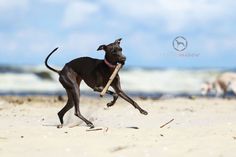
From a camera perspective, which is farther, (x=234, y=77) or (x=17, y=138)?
(x=234, y=77)

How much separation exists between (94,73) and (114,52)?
1.72 ft

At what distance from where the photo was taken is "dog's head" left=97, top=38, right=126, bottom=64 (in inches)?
347

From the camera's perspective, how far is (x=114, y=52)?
8844 mm

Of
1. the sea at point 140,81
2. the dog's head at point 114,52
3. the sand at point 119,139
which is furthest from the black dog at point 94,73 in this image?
the sea at point 140,81

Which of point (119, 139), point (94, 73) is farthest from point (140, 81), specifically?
point (119, 139)

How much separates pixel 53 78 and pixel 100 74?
32.4m

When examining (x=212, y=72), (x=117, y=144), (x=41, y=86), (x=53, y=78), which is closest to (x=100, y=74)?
(x=117, y=144)

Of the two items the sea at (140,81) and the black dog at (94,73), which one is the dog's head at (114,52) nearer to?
the black dog at (94,73)

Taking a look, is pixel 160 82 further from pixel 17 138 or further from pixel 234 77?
pixel 17 138

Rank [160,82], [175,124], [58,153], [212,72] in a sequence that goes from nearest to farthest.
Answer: [58,153], [175,124], [160,82], [212,72]

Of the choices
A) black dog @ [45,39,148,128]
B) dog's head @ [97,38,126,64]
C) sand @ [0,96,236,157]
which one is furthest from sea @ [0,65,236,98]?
dog's head @ [97,38,126,64]

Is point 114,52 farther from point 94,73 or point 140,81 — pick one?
point 140,81

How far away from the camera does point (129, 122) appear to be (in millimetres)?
10336

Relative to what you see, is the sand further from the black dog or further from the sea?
the sea
